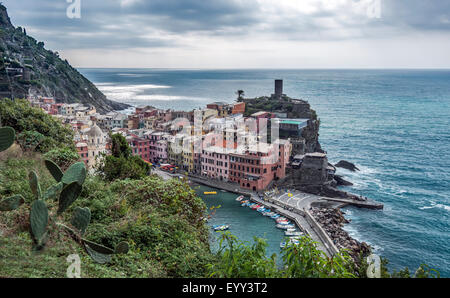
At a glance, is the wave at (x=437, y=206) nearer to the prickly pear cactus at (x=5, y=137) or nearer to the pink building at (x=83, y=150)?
the pink building at (x=83, y=150)

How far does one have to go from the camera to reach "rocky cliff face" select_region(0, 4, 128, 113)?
73.3ft

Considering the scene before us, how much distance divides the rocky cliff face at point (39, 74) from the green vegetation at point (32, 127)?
15239mm

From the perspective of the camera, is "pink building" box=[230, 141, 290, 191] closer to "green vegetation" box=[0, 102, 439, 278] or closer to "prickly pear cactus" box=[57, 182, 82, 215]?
"green vegetation" box=[0, 102, 439, 278]

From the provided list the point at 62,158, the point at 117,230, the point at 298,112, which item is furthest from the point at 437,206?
the point at 117,230

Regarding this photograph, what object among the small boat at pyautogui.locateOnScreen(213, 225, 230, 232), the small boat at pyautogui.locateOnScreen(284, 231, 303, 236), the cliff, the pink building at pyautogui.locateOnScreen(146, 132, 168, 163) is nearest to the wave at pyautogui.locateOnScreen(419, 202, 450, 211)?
the small boat at pyautogui.locateOnScreen(284, 231, 303, 236)

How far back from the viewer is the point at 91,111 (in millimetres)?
24188

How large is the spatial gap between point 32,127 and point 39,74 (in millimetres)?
23123

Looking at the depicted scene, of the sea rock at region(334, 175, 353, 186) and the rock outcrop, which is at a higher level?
the sea rock at region(334, 175, 353, 186)

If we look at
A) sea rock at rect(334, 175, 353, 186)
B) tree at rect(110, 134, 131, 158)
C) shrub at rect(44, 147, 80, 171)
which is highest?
shrub at rect(44, 147, 80, 171)

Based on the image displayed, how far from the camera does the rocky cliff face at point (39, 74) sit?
22.3 metres

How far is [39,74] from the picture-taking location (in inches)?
1051

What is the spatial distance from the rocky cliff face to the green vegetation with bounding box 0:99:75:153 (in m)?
15.2
